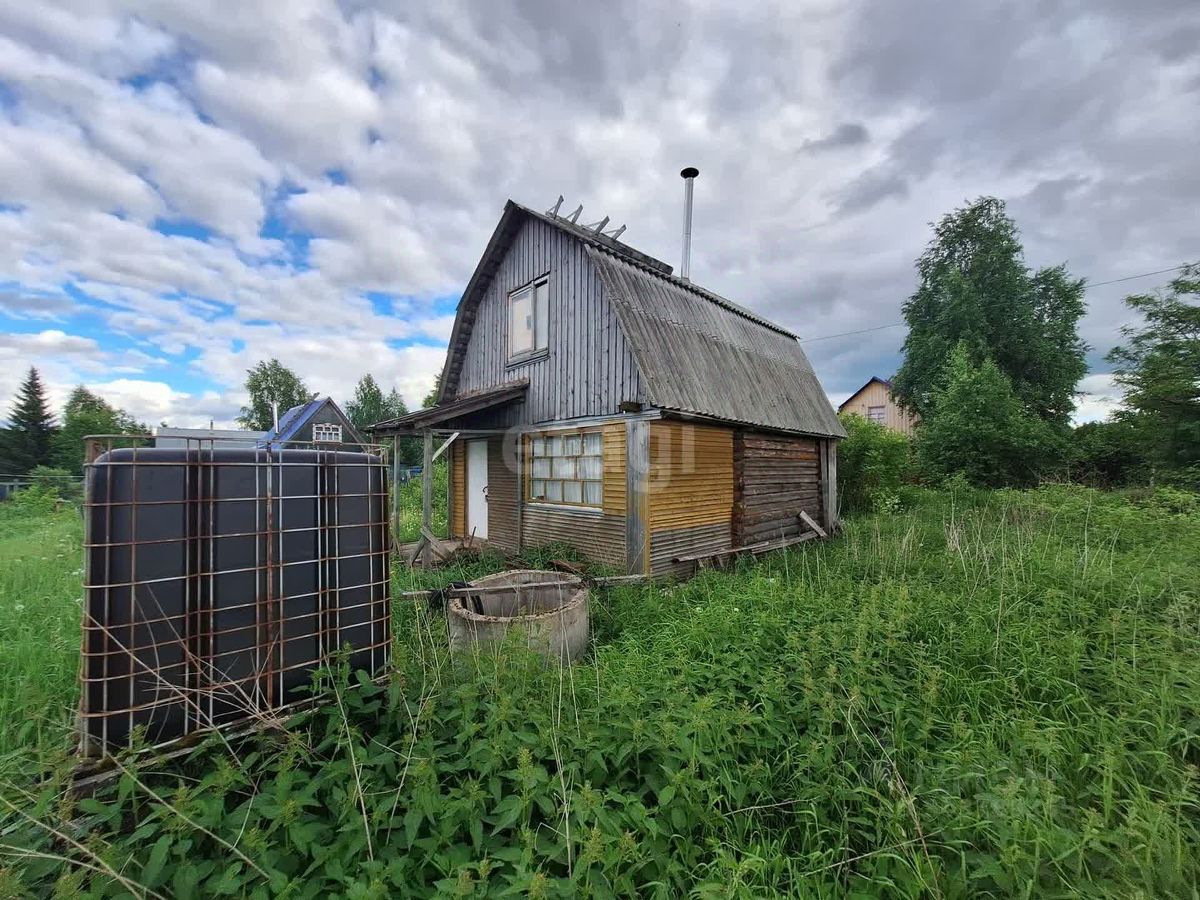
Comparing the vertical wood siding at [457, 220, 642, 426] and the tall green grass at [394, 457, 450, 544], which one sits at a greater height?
the vertical wood siding at [457, 220, 642, 426]

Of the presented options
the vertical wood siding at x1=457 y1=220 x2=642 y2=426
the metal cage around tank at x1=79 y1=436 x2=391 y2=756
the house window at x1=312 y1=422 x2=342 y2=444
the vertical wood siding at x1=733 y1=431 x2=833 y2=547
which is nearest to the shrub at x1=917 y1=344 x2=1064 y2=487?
the vertical wood siding at x1=733 y1=431 x2=833 y2=547

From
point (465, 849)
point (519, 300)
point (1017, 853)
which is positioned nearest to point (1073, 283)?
point (519, 300)

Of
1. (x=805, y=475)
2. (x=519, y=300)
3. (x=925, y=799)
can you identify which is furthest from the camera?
(x=805, y=475)

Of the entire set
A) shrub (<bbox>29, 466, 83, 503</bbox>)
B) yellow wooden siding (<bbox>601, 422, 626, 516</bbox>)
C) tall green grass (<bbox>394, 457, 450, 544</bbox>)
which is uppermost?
yellow wooden siding (<bbox>601, 422, 626, 516</bbox>)

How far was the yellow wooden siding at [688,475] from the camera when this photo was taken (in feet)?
23.1

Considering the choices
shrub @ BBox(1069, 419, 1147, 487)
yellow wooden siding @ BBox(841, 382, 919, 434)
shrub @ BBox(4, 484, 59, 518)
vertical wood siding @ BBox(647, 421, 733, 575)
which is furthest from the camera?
yellow wooden siding @ BBox(841, 382, 919, 434)

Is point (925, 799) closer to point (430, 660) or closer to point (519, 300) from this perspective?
point (430, 660)

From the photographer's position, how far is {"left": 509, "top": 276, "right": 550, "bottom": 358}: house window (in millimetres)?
8773

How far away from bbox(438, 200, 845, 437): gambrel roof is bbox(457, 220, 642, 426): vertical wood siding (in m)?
0.25

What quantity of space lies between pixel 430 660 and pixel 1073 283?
93.8 feet

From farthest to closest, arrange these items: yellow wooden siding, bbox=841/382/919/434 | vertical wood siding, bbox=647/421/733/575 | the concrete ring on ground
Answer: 1. yellow wooden siding, bbox=841/382/919/434
2. vertical wood siding, bbox=647/421/733/575
3. the concrete ring on ground

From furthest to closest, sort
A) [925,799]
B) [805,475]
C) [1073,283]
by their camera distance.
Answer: [1073,283], [805,475], [925,799]

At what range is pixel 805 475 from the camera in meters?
11.0

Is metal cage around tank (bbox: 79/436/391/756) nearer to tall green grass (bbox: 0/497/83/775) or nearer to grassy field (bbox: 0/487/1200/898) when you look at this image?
grassy field (bbox: 0/487/1200/898)
